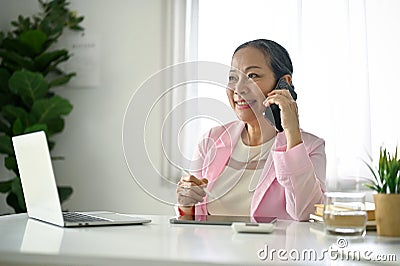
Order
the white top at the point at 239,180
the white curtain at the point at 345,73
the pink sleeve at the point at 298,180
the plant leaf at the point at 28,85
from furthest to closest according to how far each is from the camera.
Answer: the plant leaf at the point at 28,85 → the white curtain at the point at 345,73 → the white top at the point at 239,180 → the pink sleeve at the point at 298,180

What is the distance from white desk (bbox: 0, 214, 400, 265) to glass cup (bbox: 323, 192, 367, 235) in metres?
0.02

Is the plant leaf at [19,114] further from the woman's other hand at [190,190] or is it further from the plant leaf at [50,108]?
the woman's other hand at [190,190]

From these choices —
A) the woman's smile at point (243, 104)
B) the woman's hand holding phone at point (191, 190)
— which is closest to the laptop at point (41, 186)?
the woman's hand holding phone at point (191, 190)

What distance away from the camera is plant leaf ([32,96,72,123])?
273 centimetres

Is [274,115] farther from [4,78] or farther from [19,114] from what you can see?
[4,78]

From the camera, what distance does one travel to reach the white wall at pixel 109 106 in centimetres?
286

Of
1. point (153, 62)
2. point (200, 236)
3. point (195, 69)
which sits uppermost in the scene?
point (153, 62)

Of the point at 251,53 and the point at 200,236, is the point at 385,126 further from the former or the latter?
the point at 200,236

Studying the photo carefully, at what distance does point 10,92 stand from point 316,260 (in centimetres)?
246

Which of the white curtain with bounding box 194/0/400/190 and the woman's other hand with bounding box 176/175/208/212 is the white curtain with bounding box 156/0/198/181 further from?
the white curtain with bounding box 194/0/400/190

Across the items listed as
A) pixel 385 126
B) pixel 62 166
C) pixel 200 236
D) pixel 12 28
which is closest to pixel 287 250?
pixel 200 236

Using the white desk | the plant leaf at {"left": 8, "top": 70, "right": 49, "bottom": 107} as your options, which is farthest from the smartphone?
the plant leaf at {"left": 8, "top": 70, "right": 49, "bottom": 107}

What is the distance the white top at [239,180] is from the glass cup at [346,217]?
46 centimetres

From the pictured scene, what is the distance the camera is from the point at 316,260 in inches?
27.3
